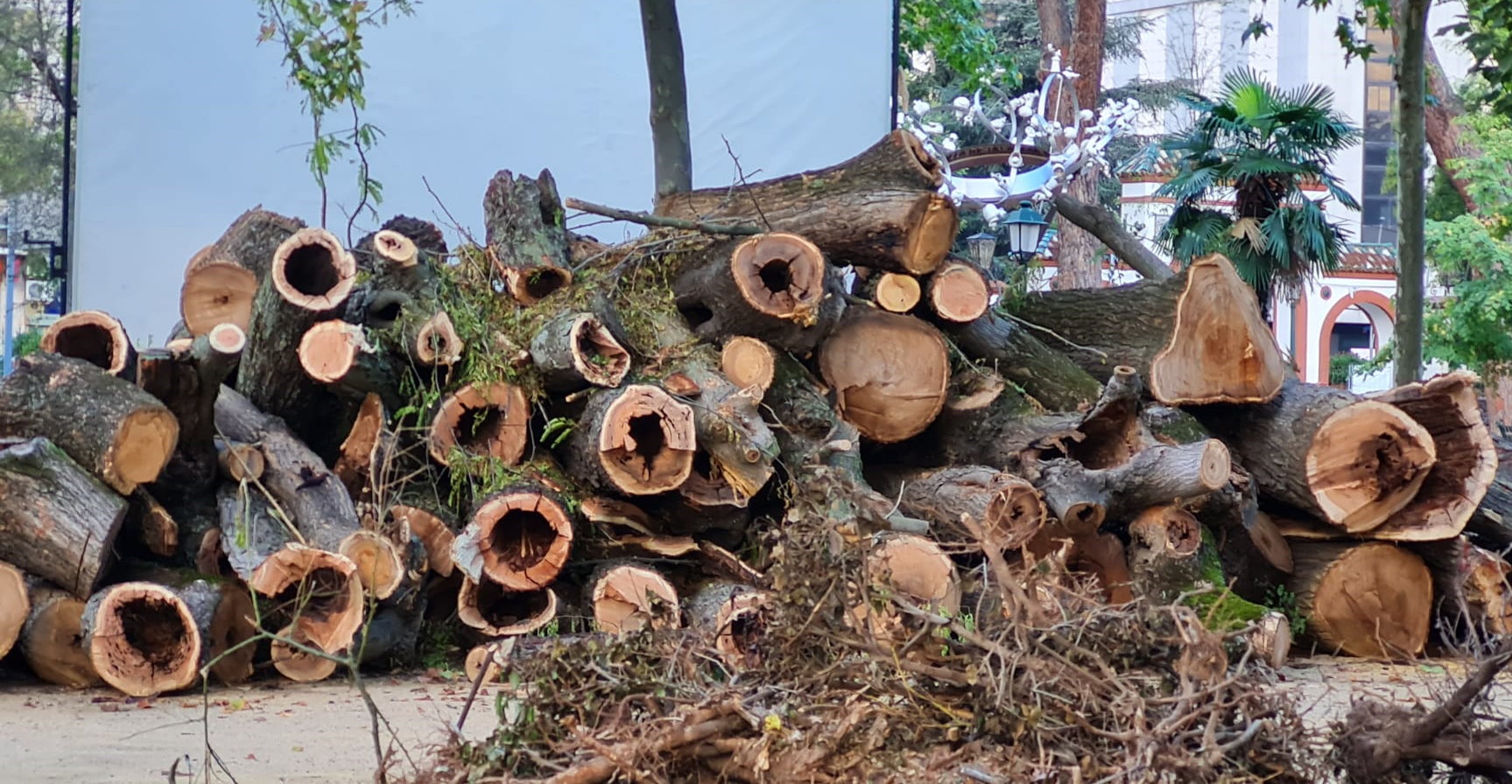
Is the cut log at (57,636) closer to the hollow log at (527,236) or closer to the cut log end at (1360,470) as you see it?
the hollow log at (527,236)

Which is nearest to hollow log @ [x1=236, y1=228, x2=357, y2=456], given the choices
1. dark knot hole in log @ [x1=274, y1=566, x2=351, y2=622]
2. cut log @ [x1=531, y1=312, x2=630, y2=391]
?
cut log @ [x1=531, y1=312, x2=630, y2=391]

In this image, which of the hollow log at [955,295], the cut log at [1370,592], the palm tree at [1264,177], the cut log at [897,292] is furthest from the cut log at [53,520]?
the palm tree at [1264,177]

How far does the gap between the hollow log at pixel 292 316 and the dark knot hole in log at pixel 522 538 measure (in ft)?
3.99

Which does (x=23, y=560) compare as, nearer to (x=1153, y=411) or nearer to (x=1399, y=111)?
(x=1153, y=411)

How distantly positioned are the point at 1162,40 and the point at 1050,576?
4040 centimetres

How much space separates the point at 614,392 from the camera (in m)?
6.55

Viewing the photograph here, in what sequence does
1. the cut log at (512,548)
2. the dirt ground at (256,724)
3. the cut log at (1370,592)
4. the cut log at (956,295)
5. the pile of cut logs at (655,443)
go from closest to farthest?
the dirt ground at (256,724) < the pile of cut logs at (655,443) < the cut log at (512,548) < the cut log at (1370,592) < the cut log at (956,295)

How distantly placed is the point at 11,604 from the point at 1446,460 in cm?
630

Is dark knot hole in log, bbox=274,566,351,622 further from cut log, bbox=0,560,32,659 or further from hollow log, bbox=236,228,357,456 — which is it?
hollow log, bbox=236,228,357,456

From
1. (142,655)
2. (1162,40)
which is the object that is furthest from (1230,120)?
(1162,40)

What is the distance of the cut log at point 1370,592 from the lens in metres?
7.32

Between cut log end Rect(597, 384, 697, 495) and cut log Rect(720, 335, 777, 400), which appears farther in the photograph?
cut log Rect(720, 335, 777, 400)

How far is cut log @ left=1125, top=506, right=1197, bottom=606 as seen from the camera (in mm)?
6770

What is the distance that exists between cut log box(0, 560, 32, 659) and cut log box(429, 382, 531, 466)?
172 cm
